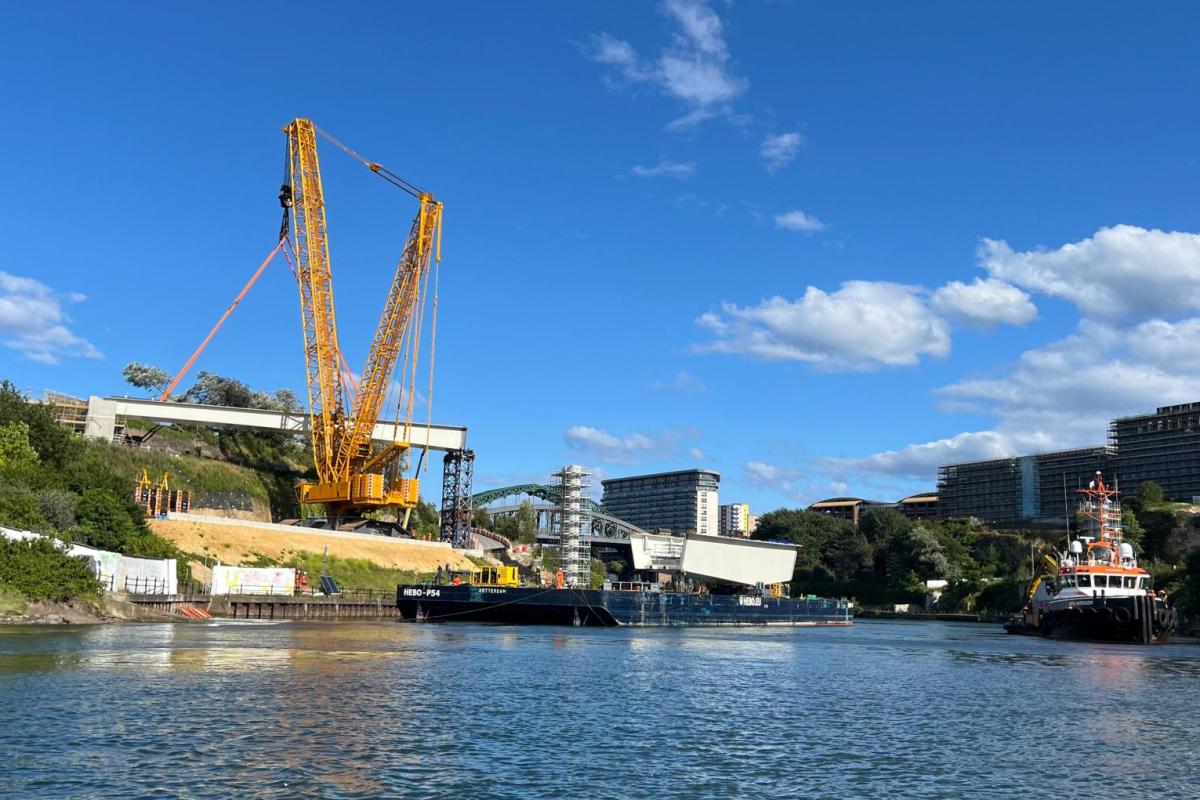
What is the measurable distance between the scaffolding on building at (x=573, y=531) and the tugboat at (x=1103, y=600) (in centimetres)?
4255

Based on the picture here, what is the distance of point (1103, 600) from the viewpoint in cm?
8069

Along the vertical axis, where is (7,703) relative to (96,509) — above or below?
below

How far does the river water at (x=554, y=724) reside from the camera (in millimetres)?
22359

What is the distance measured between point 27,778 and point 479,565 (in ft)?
361

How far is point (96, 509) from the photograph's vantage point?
7700 cm

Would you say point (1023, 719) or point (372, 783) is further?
point (1023, 719)

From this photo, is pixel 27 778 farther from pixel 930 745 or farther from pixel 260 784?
pixel 930 745

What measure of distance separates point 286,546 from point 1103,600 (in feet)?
254

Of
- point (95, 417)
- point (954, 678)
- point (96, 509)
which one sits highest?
point (95, 417)

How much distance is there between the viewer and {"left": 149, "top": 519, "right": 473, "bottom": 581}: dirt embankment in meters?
96.6

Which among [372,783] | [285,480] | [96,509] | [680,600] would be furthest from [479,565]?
[372,783]

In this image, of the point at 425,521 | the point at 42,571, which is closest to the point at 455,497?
the point at 425,521

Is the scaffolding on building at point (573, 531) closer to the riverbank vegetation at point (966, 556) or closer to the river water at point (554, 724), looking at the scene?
the river water at point (554, 724)

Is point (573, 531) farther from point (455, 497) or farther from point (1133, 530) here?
point (1133, 530)
